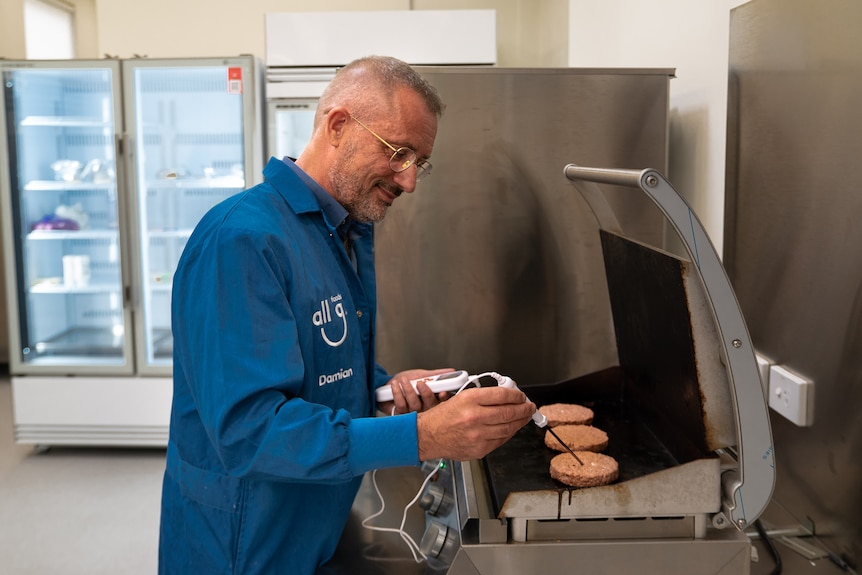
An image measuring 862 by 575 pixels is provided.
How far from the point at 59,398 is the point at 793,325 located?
4.12 meters

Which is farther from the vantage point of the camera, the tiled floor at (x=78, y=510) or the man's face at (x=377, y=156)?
the tiled floor at (x=78, y=510)

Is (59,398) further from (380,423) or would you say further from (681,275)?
(681,275)

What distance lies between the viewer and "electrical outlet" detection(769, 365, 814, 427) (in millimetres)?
1497

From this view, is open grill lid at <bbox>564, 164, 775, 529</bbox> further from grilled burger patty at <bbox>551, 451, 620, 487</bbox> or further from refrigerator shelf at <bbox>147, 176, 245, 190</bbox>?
refrigerator shelf at <bbox>147, 176, 245, 190</bbox>

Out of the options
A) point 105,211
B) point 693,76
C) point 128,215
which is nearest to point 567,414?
point 693,76

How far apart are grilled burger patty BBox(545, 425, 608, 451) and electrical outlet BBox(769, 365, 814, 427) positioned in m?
0.39

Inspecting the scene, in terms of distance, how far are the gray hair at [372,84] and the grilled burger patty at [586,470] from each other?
70 cm

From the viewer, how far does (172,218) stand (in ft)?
15.3

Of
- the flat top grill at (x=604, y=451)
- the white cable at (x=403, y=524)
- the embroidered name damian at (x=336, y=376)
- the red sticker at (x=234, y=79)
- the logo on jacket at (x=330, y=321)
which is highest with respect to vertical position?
the red sticker at (x=234, y=79)

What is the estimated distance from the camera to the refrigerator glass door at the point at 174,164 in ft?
14.5

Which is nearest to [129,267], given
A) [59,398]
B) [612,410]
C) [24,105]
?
[59,398]

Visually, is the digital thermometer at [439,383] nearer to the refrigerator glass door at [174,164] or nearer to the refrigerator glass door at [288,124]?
the refrigerator glass door at [288,124]

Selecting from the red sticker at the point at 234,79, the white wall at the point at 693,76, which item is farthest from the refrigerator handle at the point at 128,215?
the white wall at the point at 693,76

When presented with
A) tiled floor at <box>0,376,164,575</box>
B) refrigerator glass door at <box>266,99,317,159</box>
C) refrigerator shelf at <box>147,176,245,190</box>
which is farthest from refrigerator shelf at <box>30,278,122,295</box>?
refrigerator glass door at <box>266,99,317,159</box>
